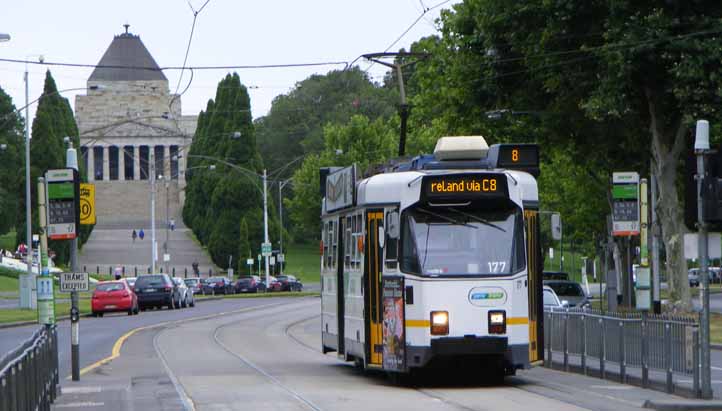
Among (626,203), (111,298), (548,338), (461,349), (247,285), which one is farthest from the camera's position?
(247,285)

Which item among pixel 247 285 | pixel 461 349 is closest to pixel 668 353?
pixel 461 349

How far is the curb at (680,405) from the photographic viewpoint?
16.1 metres

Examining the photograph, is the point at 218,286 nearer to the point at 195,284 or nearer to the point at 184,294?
the point at 195,284

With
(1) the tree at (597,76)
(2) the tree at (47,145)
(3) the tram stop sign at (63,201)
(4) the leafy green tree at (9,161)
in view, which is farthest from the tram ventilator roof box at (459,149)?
(4) the leafy green tree at (9,161)

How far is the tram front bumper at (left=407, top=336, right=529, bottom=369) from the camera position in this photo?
1848 cm

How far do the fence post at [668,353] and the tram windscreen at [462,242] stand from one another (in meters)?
2.05

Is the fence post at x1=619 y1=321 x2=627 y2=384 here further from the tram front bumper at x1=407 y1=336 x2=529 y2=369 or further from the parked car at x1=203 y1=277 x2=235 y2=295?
the parked car at x1=203 y1=277 x2=235 y2=295

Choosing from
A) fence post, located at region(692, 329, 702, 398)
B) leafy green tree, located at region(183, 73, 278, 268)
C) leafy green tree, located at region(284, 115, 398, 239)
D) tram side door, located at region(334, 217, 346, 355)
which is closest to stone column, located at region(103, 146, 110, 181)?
leafy green tree, located at region(183, 73, 278, 268)

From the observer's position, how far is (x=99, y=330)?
40406mm

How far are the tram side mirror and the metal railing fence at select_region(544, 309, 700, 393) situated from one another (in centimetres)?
354

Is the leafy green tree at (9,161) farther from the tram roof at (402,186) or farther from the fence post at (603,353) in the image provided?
the tram roof at (402,186)

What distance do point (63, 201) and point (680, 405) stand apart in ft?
31.1

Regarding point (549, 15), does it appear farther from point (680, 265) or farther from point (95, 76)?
point (95, 76)

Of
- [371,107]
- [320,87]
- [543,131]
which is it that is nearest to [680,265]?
[543,131]
